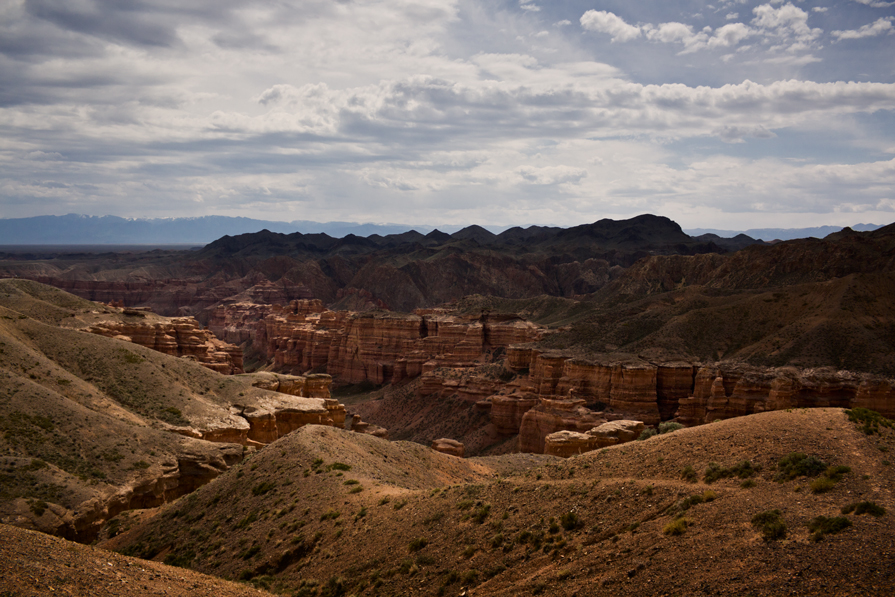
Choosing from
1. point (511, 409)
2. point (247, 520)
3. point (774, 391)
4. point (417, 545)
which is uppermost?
point (417, 545)

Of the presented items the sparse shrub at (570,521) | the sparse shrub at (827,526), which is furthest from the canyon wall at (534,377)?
the sparse shrub at (827,526)

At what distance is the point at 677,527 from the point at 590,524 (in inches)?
125

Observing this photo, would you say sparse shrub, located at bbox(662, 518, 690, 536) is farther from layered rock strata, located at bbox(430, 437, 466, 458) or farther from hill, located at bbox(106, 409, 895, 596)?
layered rock strata, located at bbox(430, 437, 466, 458)

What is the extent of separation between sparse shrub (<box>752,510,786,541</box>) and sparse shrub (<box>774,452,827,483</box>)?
2.91 meters

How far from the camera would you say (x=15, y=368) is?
139ft

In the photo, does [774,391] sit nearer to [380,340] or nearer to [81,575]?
[81,575]

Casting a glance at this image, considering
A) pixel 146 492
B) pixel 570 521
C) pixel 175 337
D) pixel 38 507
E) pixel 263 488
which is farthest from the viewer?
pixel 175 337

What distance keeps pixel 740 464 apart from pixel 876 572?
6.96 m

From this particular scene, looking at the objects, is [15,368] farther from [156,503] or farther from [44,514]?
[44,514]

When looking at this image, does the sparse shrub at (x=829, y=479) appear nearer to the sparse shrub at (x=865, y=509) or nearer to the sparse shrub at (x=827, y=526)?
the sparse shrub at (x=865, y=509)

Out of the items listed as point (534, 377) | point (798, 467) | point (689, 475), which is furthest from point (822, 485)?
point (534, 377)

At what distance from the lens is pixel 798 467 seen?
20.1 meters

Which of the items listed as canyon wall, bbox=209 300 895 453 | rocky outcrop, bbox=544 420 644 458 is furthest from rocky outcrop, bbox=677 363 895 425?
rocky outcrop, bbox=544 420 644 458

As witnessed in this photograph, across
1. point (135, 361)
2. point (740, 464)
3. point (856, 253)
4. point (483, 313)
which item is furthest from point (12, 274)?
point (740, 464)
